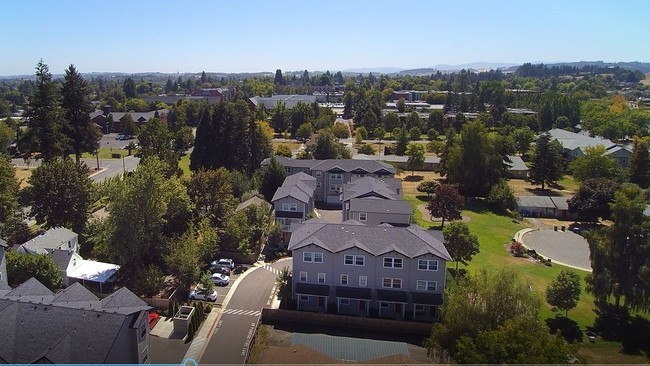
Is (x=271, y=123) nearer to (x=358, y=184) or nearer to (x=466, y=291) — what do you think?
(x=358, y=184)

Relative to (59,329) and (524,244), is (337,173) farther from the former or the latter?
(59,329)

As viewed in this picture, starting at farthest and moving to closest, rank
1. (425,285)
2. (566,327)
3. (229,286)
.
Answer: (229,286) < (425,285) < (566,327)

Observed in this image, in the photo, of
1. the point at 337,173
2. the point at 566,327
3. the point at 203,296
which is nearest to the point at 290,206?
the point at 337,173

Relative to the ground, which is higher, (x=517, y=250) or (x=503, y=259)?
(x=517, y=250)

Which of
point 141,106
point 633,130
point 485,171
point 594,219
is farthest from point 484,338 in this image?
point 141,106

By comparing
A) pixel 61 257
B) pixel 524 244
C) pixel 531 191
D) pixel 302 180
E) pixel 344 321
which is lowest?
pixel 524 244

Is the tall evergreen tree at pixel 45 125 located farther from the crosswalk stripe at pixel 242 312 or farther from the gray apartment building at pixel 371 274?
the gray apartment building at pixel 371 274

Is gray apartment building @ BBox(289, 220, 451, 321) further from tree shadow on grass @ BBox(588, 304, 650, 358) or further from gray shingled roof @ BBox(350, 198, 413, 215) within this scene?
tree shadow on grass @ BBox(588, 304, 650, 358)
